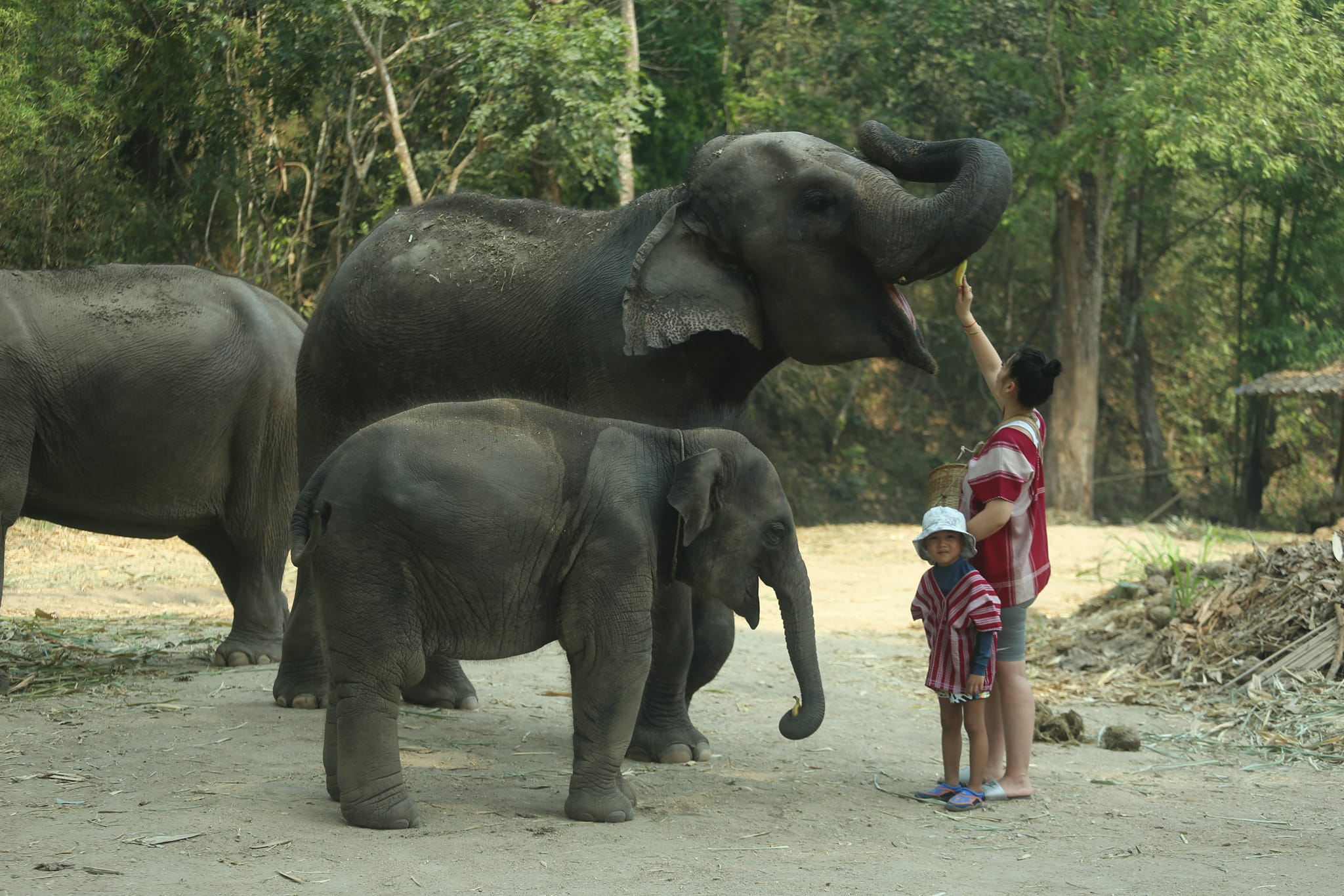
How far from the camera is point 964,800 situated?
4.74 m

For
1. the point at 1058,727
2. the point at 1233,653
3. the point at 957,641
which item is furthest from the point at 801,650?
the point at 1233,653

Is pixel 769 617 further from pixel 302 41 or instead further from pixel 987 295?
pixel 987 295

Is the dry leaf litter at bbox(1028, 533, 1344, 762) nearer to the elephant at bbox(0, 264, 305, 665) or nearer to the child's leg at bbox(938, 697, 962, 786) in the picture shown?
the child's leg at bbox(938, 697, 962, 786)

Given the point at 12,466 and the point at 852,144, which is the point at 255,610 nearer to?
the point at 12,466

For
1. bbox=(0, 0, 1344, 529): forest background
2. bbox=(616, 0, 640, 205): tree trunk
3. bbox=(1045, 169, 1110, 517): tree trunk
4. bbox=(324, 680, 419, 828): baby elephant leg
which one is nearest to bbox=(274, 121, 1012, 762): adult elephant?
bbox=(0, 0, 1344, 529): forest background

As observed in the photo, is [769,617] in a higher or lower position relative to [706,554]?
lower

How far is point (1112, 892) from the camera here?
3729mm

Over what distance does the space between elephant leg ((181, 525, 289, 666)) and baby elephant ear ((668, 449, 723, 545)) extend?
344cm

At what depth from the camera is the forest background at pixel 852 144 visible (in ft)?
44.5

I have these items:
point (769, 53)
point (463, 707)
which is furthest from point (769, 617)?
point (769, 53)

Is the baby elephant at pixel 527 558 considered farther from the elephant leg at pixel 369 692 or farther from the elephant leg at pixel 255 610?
the elephant leg at pixel 255 610

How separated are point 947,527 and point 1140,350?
20048 millimetres

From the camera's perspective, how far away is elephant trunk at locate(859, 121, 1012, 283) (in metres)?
4.70

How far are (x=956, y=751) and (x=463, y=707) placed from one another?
2.18 m
